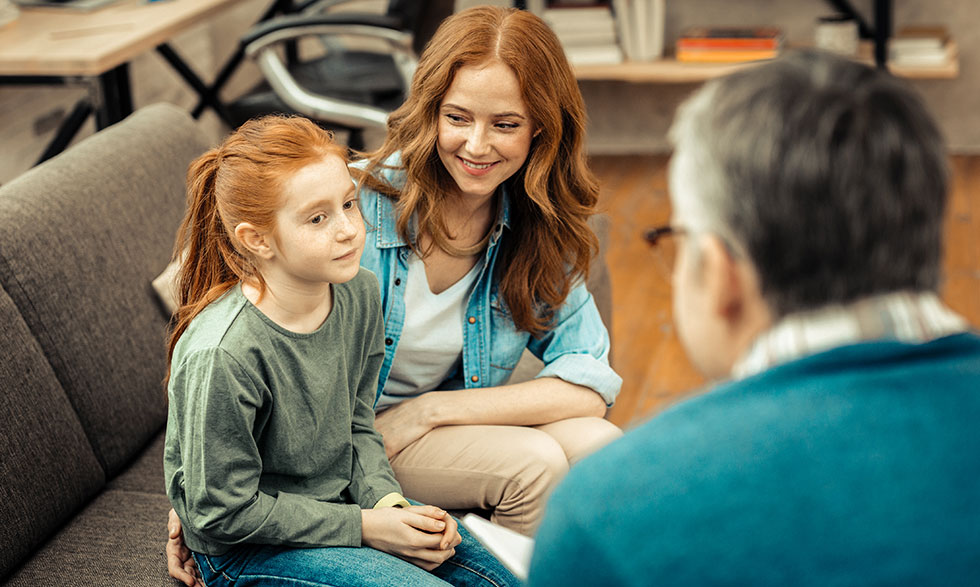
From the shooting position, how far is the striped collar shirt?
648 mm

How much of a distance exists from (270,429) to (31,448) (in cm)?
40

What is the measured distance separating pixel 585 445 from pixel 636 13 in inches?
96.6

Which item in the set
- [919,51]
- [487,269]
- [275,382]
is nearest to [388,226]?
[487,269]

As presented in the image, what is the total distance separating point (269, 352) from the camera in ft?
3.99

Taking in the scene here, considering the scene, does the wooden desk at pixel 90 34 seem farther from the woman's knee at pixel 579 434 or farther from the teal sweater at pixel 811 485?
the teal sweater at pixel 811 485

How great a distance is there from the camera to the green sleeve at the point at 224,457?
1.17 metres

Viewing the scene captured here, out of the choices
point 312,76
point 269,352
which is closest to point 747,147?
point 269,352

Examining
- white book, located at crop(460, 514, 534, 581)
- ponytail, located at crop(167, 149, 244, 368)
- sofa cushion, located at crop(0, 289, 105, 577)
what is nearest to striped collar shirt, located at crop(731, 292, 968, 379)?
white book, located at crop(460, 514, 534, 581)

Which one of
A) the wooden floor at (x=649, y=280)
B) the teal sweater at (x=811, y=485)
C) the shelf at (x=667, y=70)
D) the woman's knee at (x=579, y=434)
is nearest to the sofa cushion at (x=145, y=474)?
the woman's knee at (x=579, y=434)

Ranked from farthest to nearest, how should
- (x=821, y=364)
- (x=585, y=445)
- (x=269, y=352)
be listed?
1. (x=585, y=445)
2. (x=269, y=352)
3. (x=821, y=364)

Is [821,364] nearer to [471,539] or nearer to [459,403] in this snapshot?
[471,539]

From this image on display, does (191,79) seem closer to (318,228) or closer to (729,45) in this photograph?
(729,45)

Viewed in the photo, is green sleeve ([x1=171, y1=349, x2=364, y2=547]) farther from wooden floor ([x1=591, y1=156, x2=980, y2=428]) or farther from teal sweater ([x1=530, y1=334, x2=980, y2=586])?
wooden floor ([x1=591, y1=156, x2=980, y2=428])

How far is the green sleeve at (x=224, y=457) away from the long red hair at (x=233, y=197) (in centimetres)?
13
